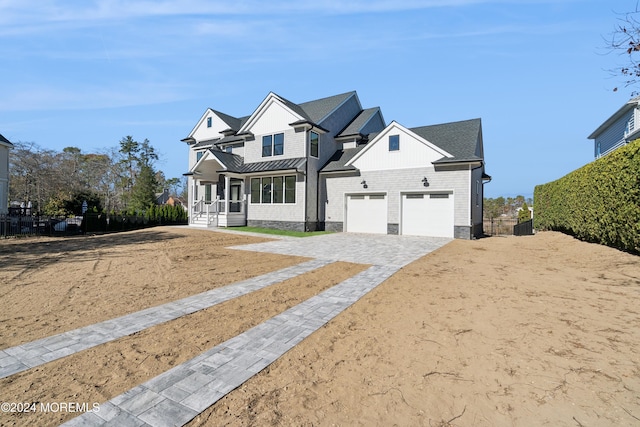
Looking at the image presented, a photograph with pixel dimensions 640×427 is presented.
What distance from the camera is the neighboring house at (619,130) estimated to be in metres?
19.1

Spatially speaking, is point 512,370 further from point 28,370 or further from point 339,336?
point 28,370

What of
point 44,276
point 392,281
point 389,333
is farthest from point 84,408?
point 44,276

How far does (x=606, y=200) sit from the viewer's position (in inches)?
387

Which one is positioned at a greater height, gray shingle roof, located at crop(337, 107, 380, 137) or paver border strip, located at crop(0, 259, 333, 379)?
gray shingle roof, located at crop(337, 107, 380, 137)

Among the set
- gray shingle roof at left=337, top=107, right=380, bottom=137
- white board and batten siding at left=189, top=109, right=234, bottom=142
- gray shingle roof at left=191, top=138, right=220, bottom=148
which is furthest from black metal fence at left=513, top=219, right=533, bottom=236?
gray shingle roof at left=191, top=138, right=220, bottom=148

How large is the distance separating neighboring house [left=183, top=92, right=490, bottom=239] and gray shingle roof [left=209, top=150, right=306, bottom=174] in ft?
0.31

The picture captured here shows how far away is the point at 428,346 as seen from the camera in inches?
146

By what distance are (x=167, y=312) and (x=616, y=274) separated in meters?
10.1

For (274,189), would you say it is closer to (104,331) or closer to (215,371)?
(104,331)

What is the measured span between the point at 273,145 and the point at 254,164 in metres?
2.05

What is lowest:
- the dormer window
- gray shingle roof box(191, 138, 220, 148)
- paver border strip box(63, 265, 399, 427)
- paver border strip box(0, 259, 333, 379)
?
paver border strip box(63, 265, 399, 427)

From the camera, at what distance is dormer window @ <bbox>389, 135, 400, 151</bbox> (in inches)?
684

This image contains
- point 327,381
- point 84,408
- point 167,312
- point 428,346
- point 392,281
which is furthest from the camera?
point 392,281

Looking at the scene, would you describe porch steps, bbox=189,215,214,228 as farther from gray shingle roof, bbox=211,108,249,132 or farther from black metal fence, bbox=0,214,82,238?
gray shingle roof, bbox=211,108,249,132
